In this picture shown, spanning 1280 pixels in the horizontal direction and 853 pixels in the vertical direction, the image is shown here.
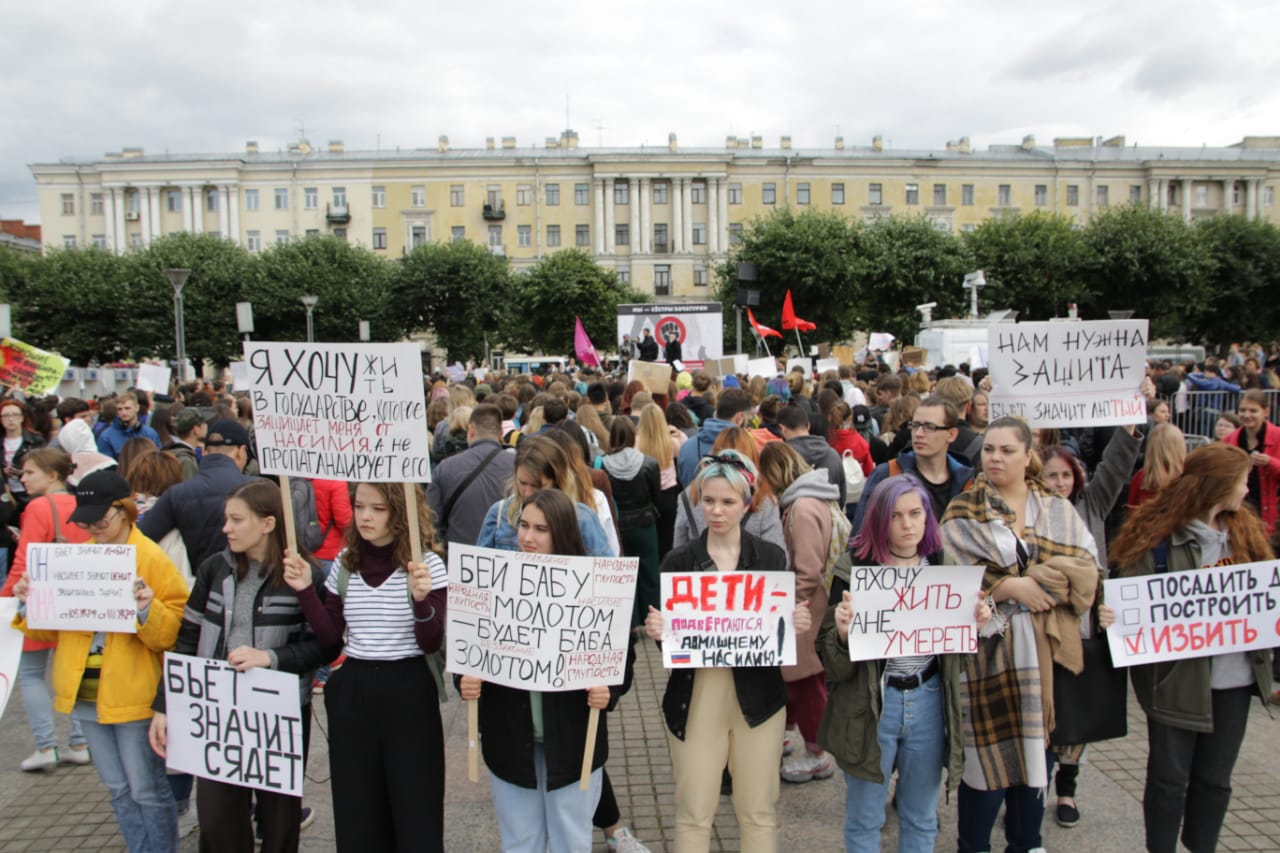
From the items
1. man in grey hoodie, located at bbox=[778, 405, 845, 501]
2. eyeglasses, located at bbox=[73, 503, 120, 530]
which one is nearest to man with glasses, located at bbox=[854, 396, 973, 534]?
man in grey hoodie, located at bbox=[778, 405, 845, 501]

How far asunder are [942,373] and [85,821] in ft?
39.0

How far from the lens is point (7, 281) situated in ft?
181

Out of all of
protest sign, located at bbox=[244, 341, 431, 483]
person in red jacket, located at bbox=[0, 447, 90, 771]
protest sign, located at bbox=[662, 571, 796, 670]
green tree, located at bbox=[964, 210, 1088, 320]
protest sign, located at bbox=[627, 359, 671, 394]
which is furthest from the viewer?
green tree, located at bbox=[964, 210, 1088, 320]

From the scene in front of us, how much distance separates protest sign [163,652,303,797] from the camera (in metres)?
4.00

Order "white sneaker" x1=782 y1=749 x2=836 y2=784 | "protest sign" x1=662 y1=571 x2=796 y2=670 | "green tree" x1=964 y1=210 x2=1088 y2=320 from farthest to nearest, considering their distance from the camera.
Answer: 1. "green tree" x1=964 y1=210 x2=1088 y2=320
2. "white sneaker" x1=782 y1=749 x2=836 y2=784
3. "protest sign" x1=662 y1=571 x2=796 y2=670

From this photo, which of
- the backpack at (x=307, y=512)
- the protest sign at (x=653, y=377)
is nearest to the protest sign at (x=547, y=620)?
the backpack at (x=307, y=512)

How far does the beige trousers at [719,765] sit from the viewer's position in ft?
13.0

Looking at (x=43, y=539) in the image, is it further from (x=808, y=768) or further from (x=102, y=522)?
(x=808, y=768)

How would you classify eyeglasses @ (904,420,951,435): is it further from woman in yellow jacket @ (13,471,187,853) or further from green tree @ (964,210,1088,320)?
green tree @ (964,210,1088,320)

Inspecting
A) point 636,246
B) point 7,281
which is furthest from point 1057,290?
point 7,281

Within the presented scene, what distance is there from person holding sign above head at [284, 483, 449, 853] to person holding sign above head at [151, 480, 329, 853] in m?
0.18

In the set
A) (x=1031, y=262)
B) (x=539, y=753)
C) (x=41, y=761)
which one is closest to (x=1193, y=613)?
(x=539, y=753)

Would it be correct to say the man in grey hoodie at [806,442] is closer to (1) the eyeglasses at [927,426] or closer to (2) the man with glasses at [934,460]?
(2) the man with glasses at [934,460]

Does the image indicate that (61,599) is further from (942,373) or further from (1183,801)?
(942,373)
